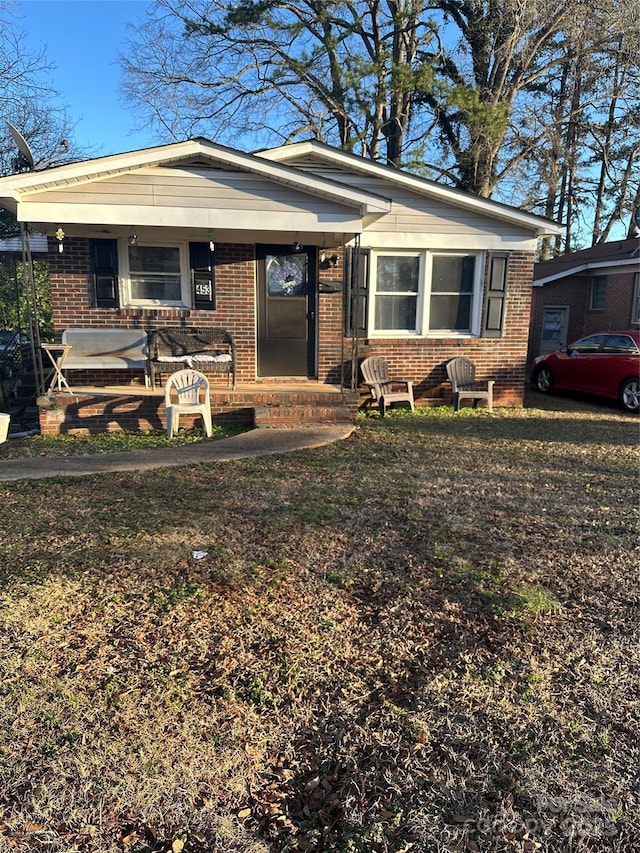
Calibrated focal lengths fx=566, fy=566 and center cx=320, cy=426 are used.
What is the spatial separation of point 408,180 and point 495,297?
2522mm

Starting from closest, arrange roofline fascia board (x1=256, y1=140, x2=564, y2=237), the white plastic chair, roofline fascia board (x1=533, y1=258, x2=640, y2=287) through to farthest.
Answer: the white plastic chair
roofline fascia board (x1=256, y1=140, x2=564, y2=237)
roofline fascia board (x1=533, y1=258, x2=640, y2=287)

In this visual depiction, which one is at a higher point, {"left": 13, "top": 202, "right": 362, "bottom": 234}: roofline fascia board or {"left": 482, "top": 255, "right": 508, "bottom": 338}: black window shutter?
{"left": 13, "top": 202, "right": 362, "bottom": 234}: roofline fascia board

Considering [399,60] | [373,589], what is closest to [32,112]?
[399,60]

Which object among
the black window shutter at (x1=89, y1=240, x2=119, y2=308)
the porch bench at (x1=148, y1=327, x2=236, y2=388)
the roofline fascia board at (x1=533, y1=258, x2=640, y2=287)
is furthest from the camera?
the roofline fascia board at (x1=533, y1=258, x2=640, y2=287)

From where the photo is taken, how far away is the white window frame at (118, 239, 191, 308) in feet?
29.2

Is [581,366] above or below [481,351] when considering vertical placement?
below

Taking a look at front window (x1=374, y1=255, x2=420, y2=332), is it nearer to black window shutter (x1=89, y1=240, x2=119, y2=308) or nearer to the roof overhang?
the roof overhang

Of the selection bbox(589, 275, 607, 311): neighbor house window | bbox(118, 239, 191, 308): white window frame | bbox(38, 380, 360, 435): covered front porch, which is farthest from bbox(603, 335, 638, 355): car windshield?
bbox(589, 275, 607, 311): neighbor house window

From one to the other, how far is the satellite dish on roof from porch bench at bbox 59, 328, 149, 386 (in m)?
2.45

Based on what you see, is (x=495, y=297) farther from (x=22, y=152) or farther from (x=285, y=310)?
(x=22, y=152)

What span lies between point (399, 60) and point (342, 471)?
1597cm

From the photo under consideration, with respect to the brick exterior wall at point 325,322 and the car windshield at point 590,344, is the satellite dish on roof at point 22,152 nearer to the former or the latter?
the brick exterior wall at point 325,322

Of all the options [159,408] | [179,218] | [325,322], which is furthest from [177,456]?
[325,322]

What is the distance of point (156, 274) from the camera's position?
909 cm
